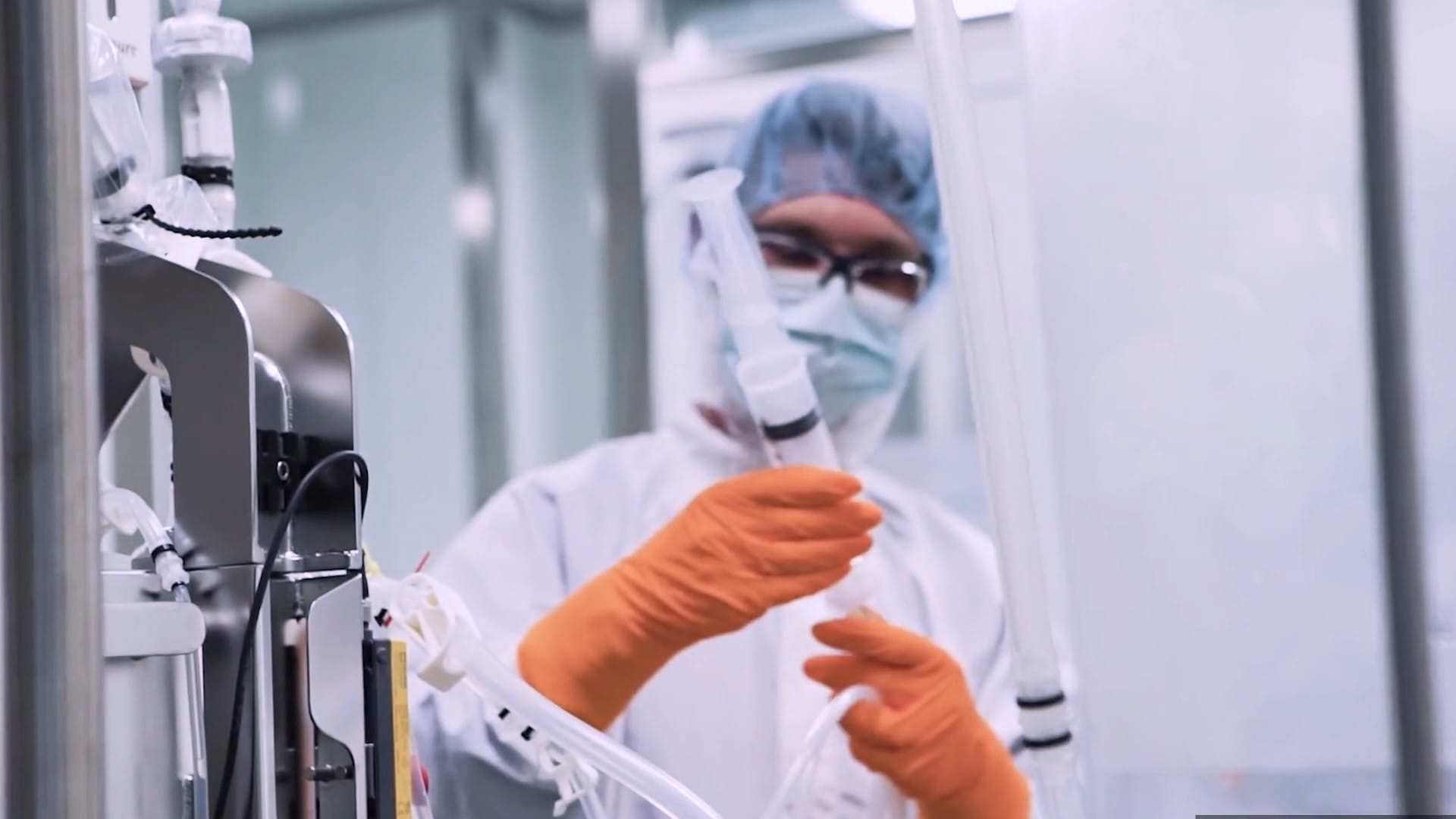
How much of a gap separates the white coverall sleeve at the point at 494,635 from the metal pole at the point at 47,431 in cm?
58

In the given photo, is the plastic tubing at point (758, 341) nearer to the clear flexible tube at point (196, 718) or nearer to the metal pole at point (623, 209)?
the metal pole at point (623, 209)

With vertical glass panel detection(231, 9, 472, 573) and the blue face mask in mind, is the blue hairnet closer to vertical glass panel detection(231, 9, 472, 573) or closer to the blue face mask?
the blue face mask

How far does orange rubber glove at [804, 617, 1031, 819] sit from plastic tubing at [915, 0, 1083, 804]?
15.1 inches

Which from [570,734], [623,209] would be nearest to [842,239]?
[623,209]

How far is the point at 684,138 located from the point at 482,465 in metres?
0.79

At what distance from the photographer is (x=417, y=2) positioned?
2.63 metres

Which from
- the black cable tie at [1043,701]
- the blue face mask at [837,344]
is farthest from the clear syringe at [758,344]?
the black cable tie at [1043,701]

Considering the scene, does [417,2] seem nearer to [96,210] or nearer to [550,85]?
[550,85]

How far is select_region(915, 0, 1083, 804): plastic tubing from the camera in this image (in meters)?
0.98

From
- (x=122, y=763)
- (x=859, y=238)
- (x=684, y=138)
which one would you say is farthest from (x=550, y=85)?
(x=122, y=763)

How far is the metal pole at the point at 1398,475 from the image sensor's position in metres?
0.72

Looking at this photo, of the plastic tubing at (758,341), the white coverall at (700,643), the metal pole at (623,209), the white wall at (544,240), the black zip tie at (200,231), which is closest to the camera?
the black zip tie at (200,231)

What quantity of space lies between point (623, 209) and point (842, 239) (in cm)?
30

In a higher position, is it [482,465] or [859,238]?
[859,238]
